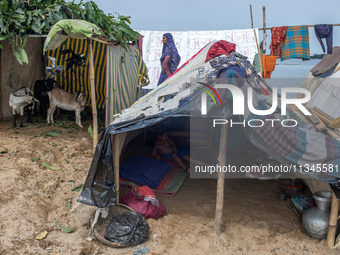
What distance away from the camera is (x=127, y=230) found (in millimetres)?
3570

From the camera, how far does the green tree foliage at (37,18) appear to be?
501 centimetres

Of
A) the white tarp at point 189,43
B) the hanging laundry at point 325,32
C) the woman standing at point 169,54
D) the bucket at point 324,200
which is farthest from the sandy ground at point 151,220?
the white tarp at point 189,43

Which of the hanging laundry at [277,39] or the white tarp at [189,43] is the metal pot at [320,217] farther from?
the white tarp at [189,43]

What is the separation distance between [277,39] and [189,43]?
278 centimetres

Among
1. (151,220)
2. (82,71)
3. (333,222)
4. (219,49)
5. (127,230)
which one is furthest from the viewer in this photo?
(82,71)

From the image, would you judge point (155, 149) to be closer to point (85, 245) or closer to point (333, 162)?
point (85, 245)

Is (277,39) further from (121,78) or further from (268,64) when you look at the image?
(121,78)

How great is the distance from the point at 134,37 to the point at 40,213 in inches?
143

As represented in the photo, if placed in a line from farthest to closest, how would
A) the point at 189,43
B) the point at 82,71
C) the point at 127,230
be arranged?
the point at 189,43 → the point at 82,71 → the point at 127,230

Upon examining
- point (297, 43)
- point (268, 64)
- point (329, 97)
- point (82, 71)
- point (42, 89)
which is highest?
point (297, 43)

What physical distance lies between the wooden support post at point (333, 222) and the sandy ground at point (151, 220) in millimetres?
96

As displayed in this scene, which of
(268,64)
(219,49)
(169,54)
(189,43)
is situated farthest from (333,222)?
(189,43)

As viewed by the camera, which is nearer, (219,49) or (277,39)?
(219,49)

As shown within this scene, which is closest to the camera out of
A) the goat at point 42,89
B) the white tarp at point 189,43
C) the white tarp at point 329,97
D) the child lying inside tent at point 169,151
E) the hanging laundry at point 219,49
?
the hanging laundry at point 219,49
